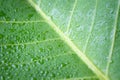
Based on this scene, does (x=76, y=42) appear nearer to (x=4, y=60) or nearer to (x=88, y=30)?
(x=88, y=30)

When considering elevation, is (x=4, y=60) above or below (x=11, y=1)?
below

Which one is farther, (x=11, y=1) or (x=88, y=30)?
(x=11, y=1)

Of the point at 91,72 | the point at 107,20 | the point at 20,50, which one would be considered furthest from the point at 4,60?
the point at 107,20

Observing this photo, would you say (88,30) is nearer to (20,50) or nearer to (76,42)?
(76,42)

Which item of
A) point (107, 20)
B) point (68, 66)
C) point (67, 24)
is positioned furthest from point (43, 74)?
point (107, 20)

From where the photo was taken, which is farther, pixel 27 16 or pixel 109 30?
pixel 27 16

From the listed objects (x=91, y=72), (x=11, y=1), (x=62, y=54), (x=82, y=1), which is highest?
(x=11, y=1)
